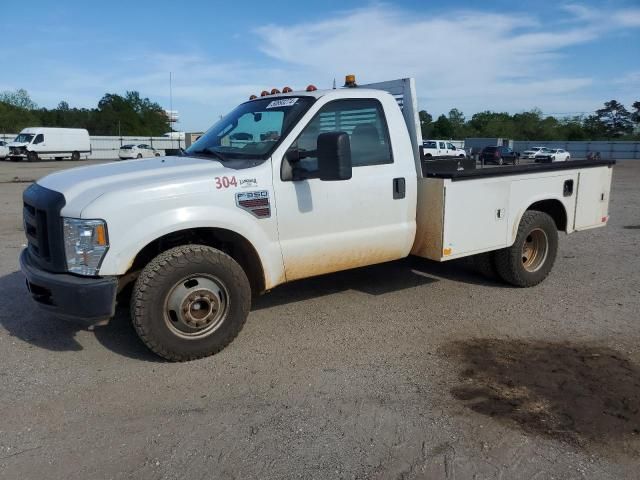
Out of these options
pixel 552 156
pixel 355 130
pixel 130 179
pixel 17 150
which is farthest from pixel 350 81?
pixel 552 156

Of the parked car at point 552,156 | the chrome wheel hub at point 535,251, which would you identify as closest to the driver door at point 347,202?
the chrome wheel hub at point 535,251

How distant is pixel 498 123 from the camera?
9362 cm

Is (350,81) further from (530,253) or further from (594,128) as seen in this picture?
(594,128)

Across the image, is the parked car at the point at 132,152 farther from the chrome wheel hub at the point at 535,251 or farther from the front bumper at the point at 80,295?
the front bumper at the point at 80,295

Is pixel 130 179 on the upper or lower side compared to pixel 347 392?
upper

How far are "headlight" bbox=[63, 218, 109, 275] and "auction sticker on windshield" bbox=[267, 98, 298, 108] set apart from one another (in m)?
1.98

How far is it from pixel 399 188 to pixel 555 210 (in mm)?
2501

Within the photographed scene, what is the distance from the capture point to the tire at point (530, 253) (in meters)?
5.95

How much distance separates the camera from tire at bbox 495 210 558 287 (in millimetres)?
5945

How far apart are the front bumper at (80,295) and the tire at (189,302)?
0.21 meters

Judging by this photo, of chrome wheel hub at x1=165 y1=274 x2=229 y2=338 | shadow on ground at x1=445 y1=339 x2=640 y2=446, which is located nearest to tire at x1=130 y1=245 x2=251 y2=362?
chrome wheel hub at x1=165 y1=274 x2=229 y2=338

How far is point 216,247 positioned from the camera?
465 cm

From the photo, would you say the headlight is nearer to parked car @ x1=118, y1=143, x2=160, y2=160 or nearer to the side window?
→ the side window

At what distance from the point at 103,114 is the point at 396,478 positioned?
93396mm
